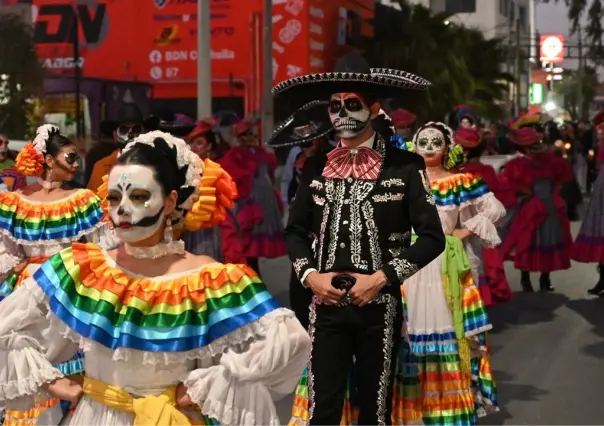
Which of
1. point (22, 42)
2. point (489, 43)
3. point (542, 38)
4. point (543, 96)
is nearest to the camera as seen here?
point (22, 42)

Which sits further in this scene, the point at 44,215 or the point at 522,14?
the point at 522,14

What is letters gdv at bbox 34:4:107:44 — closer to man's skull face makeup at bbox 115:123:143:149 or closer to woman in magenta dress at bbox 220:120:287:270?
woman in magenta dress at bbox 220:120:287:270

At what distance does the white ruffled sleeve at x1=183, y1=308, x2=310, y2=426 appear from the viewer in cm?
364

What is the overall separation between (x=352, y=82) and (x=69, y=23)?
89.1 ft

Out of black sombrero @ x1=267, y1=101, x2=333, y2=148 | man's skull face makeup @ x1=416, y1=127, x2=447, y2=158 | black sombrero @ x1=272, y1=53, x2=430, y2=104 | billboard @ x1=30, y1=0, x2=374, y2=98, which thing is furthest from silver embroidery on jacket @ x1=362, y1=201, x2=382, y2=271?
billboard @ x1=30, y1=0, x2=374, y2=98

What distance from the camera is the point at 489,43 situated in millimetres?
42938

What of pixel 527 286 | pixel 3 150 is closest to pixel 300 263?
pixel 3 150

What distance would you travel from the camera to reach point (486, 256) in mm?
9289

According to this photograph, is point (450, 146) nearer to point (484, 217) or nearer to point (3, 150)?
point (484, 217)

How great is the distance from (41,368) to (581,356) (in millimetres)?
6818

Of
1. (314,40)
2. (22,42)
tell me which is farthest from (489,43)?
(22,42)

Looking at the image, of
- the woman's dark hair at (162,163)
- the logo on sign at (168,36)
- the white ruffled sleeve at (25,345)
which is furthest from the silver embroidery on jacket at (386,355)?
the logo on sign at (168,36)

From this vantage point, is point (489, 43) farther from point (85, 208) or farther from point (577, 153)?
point (85, 208)

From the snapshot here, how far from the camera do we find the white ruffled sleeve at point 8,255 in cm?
698
